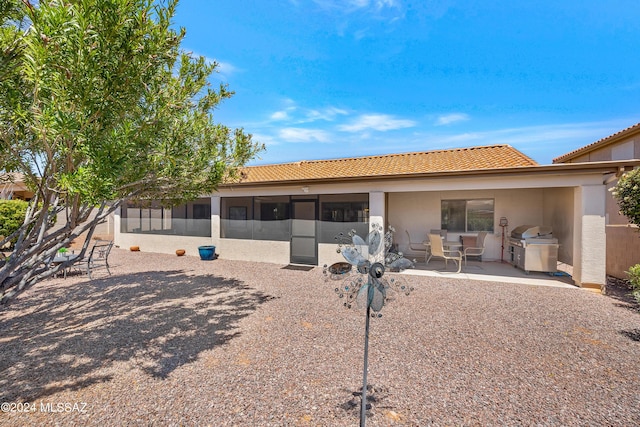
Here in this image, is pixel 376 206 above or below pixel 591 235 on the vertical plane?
above

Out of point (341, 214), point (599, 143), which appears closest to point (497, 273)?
point (341, 214)

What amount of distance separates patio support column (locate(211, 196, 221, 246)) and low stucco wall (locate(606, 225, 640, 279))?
502 inches

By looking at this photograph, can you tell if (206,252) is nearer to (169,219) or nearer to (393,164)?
(169,219)

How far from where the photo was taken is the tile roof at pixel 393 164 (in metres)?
9.20

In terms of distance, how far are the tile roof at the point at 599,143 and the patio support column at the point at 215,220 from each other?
14631 millimetres

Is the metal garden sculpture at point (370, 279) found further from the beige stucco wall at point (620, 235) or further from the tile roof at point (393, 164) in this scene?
the beige stucco wall at point (620, 235)

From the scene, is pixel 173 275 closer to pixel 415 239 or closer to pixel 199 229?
pixel 199 229

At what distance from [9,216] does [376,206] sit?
15.6m

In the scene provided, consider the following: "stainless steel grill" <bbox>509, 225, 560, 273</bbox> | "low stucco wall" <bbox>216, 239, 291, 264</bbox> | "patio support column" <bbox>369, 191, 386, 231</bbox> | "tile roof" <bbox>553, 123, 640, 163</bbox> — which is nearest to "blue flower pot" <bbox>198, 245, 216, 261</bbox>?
"low stucco wall" <bbox>216, 239, 291, 264</bbox>

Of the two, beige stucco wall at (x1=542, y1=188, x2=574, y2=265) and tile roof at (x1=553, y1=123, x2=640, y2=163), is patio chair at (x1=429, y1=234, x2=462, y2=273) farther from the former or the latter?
tile roof at (x1=553, y1=123, x2=640, y2=163)

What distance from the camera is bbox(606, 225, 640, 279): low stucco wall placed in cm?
743

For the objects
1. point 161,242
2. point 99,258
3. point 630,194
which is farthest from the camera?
point 161,242

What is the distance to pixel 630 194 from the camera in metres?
5.50

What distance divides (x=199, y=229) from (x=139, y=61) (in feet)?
31.4
